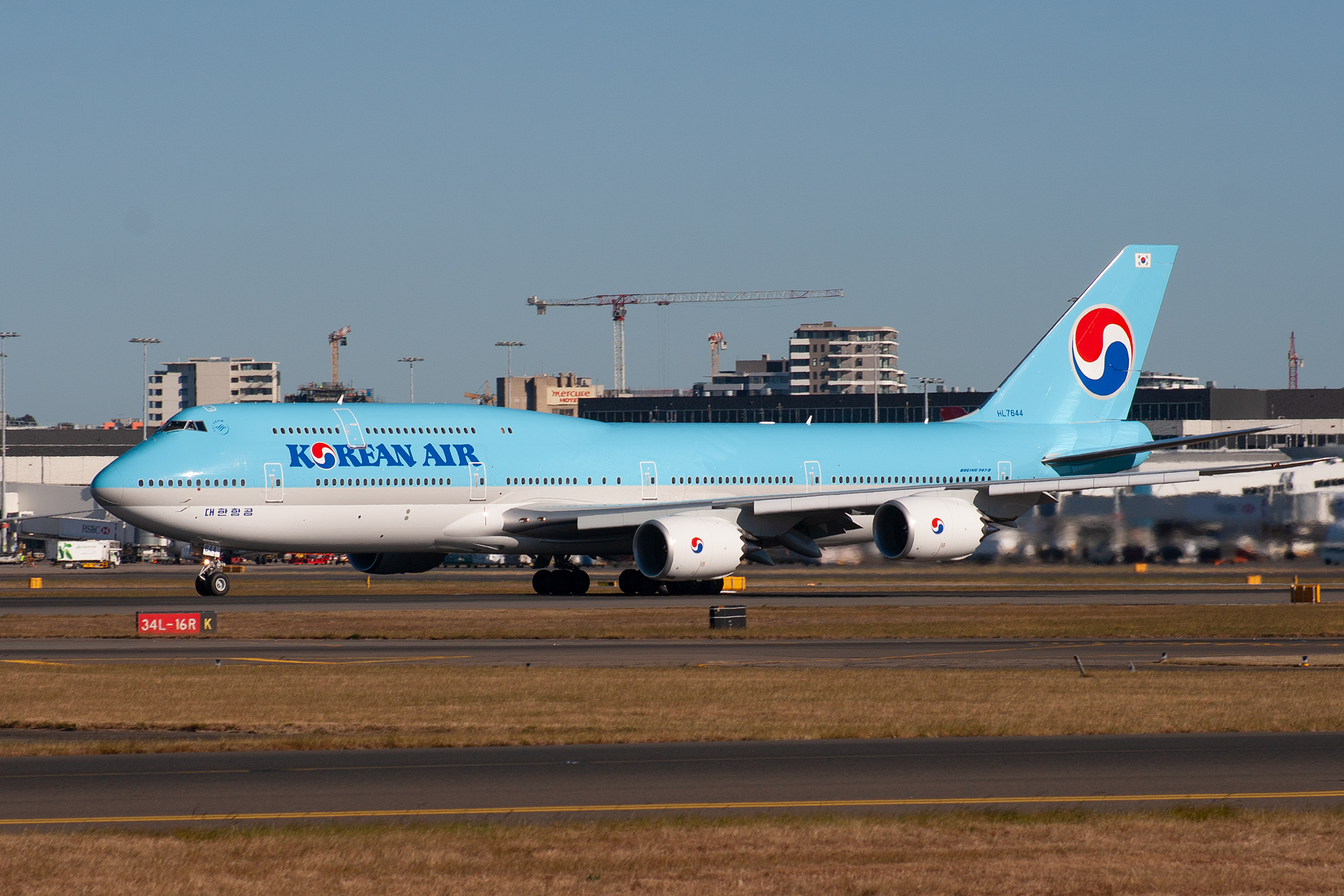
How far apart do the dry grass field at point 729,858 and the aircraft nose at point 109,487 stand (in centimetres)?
3309

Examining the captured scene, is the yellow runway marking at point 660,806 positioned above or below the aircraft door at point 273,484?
below

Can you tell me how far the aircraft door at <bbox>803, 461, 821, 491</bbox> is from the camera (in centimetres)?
5356

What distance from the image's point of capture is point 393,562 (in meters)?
52.2

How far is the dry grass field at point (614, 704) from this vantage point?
66.0 ft

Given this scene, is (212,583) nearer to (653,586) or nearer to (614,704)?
(653,586)

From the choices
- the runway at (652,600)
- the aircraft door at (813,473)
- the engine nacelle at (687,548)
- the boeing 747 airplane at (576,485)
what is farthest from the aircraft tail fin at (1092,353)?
the engine nacelle at (687,548)

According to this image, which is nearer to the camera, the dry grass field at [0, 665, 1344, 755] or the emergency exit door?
the dry grass field at [0, 665, 1344, 755]

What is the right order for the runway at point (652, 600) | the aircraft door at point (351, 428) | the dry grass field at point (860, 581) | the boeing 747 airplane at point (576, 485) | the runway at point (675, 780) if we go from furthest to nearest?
the dry grass field at point (860, 581), the aircraft door at point (351, 428), the boeing 747 airplane at point (576, 485), the runway at point (652, 600), the runway at point (675, 780)

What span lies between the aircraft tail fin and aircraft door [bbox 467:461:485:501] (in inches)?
791

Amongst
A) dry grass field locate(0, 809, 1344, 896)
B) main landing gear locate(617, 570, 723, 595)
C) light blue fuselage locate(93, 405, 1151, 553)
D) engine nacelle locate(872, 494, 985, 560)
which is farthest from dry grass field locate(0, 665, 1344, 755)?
main landing gear locate(617, 570, 723, 595)

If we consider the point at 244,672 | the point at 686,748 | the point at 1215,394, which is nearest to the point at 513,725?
the point at 686,748

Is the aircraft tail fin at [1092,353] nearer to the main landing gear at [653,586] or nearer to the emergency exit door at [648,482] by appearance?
the main landing gear at [653,586]

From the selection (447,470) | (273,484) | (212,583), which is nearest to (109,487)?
(273,484)

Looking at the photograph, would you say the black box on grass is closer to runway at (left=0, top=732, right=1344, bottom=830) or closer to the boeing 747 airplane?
the boeing 747 airplane
